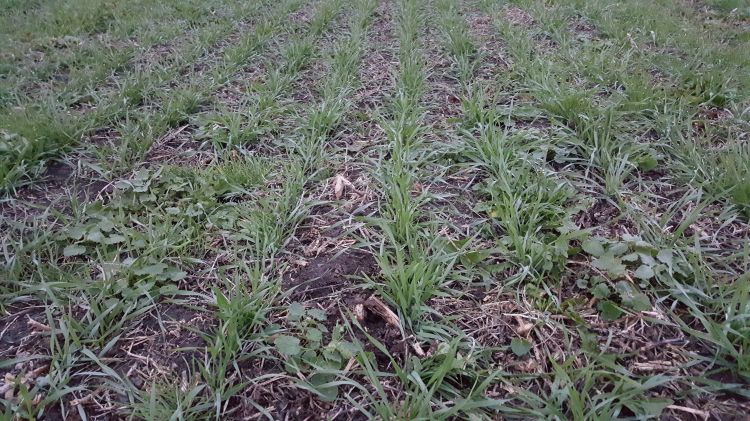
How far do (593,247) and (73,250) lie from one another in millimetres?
1878

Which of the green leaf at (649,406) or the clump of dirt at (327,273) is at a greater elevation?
the green leaf at (649,406)

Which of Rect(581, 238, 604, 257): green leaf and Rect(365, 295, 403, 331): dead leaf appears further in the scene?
Rect(581, 238, 604, 257): green leaf

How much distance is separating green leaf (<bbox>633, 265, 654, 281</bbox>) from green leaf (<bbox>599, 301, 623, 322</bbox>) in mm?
155

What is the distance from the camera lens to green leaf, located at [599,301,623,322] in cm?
137

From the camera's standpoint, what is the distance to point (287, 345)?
130 cm

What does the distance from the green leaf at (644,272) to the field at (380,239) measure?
3cm

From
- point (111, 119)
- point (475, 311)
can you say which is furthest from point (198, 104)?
point (475, 311)

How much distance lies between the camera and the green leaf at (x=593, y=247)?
5.12 feet

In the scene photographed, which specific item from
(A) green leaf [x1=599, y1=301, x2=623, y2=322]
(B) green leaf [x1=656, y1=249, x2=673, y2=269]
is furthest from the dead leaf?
(B) green leaf [x1=656, y1=249, x2=673, y2=269]

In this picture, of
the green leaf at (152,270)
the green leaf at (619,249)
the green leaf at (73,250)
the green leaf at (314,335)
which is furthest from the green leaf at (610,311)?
the green leaf at (73,250)

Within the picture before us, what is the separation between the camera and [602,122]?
2309mm

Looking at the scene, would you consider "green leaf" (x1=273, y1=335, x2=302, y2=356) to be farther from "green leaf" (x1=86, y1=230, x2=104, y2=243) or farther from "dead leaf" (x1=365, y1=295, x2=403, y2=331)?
"green leaf" (x1=86, y1=230, x2=104, y2=243)

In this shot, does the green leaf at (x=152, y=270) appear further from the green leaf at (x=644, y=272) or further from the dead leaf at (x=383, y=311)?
the green leaf at (x=644, y=272)

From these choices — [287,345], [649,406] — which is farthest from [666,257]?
[287,345]
